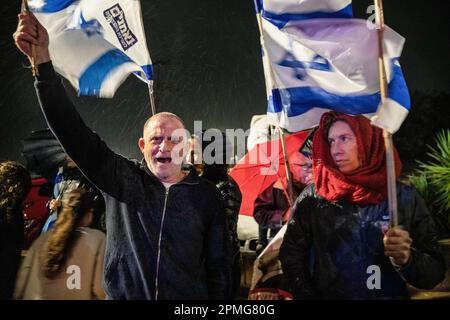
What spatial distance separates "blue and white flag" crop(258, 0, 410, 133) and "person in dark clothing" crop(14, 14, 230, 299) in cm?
117

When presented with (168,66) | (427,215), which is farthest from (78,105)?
(427,215)

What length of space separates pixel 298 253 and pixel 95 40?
2181 mm

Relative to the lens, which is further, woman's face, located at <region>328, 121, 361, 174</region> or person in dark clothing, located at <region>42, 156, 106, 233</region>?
person in dark clothing, located at <region>42, 156, 106, 233</region>

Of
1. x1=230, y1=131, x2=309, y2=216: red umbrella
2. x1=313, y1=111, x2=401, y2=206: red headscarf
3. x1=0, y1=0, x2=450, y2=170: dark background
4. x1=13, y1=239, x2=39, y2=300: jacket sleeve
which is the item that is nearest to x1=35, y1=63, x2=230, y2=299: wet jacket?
x1=313, y1=111, x2=401, y2=206: red headscarf

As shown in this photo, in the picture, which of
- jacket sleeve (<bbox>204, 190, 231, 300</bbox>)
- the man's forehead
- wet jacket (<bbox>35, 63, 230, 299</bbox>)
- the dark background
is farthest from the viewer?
the dark background

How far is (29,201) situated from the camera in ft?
14.4

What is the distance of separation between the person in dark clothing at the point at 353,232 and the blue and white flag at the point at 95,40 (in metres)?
1.57

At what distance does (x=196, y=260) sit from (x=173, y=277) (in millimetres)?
143

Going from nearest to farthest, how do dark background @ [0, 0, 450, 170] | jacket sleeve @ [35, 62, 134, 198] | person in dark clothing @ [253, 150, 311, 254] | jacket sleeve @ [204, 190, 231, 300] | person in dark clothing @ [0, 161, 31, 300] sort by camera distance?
jacket sleeve @ [35, 62, 134, 198] → jacket sleeve @ [204, 190, 231, 300] → person in dark clothing @ [0, 161, 31, 300] → person in dark clothing @ [253, 150, 311, 254] → dark background @ [0, 0, 450, 170]

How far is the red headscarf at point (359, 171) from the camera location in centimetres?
270

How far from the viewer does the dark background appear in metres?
5.18

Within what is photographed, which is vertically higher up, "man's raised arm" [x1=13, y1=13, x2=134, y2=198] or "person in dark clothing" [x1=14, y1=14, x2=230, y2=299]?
"man's raised arm" [x1=13, y1=13, x2=134, y2=198]

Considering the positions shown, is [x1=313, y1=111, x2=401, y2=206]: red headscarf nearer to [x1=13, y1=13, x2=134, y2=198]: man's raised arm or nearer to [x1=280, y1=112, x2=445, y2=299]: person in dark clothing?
[x1=280, y1=112, x2=445, y2=299]: person in dark clothing

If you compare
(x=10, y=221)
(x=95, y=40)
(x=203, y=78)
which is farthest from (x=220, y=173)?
(x=203, y=78)
